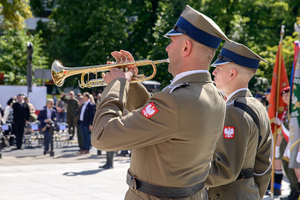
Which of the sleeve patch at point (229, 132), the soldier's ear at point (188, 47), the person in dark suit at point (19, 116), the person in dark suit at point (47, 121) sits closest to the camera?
the soldier's ear at point (188, 47)

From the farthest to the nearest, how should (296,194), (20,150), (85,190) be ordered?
1. (20,150)
2. (85,190)
3. (296,194)

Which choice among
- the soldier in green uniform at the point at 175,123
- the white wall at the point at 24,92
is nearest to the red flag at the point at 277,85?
the soldier in green uniform at the point at 175,123

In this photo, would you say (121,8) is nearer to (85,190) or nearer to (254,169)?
(85,190)

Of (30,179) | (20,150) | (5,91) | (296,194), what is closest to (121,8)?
(5,91)

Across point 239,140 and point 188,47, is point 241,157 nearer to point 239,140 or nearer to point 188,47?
point 239,140

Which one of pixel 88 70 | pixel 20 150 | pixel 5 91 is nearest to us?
pixel 88 70

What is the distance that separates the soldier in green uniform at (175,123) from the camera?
252 centimetres

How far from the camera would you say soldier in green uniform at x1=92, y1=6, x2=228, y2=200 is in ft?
8.25

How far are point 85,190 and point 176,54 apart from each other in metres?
6.68

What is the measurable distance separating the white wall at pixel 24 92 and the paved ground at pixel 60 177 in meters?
4.43

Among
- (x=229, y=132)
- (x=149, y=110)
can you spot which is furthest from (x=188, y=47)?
(x=229, y=132)

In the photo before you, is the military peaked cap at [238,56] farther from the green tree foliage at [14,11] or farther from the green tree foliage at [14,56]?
the green tree foliage at [14,56]

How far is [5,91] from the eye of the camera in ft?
62.6

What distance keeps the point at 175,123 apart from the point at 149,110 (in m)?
0.16
